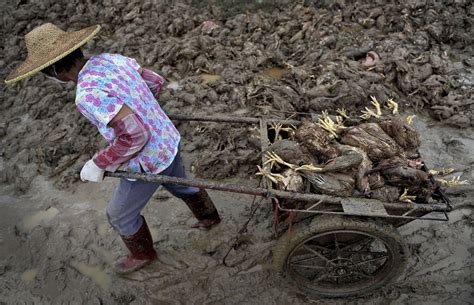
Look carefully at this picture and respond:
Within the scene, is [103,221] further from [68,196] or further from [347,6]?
[347,6]

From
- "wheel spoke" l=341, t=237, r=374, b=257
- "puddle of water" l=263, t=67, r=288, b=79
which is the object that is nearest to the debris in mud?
"puddle of water" l=263, t=67, r=288, b=79

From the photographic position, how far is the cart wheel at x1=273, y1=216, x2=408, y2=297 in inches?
99.2

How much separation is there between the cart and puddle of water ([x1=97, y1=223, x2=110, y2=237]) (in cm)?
134

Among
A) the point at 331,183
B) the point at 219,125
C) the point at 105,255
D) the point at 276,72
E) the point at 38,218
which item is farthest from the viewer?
the point at 276,72

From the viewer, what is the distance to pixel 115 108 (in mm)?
2195

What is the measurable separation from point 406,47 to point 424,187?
3.52 metres

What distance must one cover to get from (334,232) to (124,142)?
4.85 feet

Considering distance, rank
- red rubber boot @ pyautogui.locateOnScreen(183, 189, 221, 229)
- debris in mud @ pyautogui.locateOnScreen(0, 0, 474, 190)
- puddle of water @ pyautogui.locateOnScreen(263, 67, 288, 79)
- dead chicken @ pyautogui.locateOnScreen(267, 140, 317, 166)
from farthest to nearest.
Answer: puddle of water @ pyautogui.locateOnScreen(263, 67, 288, 79), debris in mud @ pyautogui.locateOnScreen(0, 0, 474, 190), red rubber boot @ pyautogui.locateOnScreen(183, 189, 221, 229), dead chicken @ pyautogui.locateOnScreen(267, 140, 317, 166)

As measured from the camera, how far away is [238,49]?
5.47 meters

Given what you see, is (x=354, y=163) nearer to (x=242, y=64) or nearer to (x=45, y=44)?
(x=45, y=44)

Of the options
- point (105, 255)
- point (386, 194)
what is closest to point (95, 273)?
point (105, 255)

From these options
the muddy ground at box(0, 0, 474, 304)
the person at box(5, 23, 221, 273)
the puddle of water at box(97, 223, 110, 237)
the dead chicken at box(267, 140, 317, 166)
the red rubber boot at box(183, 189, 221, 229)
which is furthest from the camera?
the puddle of water at box(97, 223, 110, 237)

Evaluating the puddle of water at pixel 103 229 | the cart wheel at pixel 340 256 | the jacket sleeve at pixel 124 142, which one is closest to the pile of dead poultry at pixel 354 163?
the cart wheel at pixel 340 256

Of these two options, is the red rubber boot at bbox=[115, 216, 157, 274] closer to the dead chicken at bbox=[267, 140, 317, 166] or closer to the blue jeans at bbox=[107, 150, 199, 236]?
the blue jeans at bbox=[107, 150, 199, 236]
